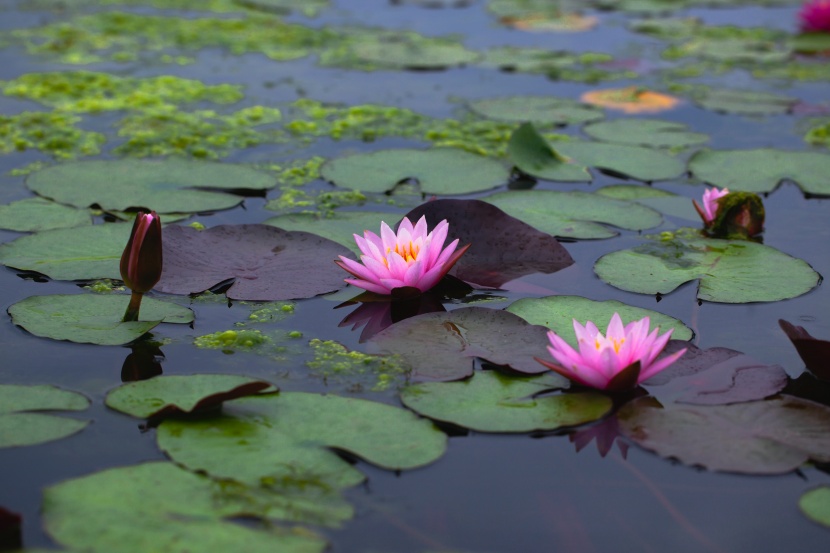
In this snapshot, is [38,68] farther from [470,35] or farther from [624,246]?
[624,246]

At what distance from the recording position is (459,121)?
4.26m

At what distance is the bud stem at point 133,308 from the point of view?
7.77ft

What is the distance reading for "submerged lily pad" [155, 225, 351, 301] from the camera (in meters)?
2.59

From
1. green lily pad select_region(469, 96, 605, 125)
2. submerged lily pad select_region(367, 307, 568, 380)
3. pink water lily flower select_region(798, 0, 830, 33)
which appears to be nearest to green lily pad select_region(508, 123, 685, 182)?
green lily pad select_region(469, 96, 605, 125)

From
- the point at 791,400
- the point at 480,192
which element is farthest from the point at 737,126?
the point at 791,400

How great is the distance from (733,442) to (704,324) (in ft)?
2.00

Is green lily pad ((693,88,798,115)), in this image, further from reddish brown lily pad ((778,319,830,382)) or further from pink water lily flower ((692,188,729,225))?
reddish brown lily pad ((778,319,830,382))

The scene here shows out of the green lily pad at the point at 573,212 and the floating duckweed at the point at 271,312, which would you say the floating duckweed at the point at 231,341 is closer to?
the floating duckweed at the point at 271,312

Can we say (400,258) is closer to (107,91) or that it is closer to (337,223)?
(337,223)

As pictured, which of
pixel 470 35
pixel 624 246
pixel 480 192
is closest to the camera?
pixel 624 246

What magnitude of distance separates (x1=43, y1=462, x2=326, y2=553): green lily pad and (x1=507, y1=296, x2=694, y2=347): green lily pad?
38.4 inches

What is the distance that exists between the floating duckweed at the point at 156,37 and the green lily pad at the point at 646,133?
2.03 meters

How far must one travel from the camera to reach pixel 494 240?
9.29 feet

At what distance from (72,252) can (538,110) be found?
241 cm
